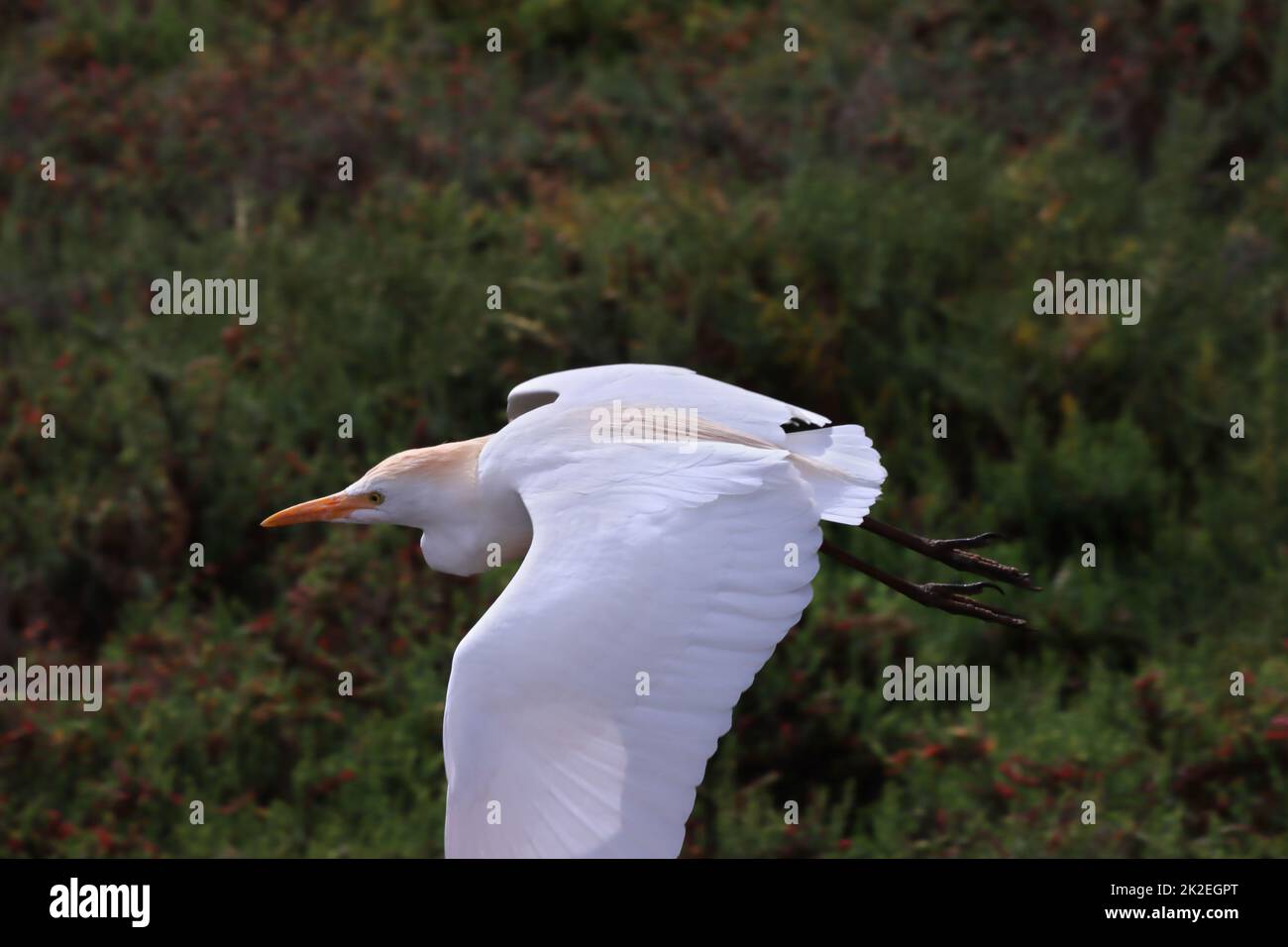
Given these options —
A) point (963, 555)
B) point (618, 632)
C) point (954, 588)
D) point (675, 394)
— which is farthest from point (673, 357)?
point (618, 632)

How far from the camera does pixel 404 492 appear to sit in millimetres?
4770

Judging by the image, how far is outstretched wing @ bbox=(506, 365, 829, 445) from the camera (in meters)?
4.82

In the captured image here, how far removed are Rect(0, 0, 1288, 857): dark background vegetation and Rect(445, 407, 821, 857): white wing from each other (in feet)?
6.23

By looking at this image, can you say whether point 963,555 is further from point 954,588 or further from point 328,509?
point 328,509

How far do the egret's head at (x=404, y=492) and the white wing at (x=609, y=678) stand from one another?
2.26ft

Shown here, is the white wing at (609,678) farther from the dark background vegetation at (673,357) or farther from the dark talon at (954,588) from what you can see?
the dark background vegetation at (673,357)

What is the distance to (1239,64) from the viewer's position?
30.3ft

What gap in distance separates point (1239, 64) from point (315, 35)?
5112mm

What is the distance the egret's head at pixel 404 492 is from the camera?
473 cm

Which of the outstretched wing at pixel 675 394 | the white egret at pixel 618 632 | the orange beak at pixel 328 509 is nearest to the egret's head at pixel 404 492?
the orange beak at pixel 328 509

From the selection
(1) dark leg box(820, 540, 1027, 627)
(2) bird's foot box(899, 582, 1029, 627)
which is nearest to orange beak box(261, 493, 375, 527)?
(1) dark leg box(820, 540, 1027, 627)

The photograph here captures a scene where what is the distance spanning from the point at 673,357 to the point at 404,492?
3041mm

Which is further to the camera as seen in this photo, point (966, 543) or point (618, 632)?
point (966, 543)

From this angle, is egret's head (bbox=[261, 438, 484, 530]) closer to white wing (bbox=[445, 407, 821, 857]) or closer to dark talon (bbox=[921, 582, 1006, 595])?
white wing (bbox=[445, 407, 821, 857])
